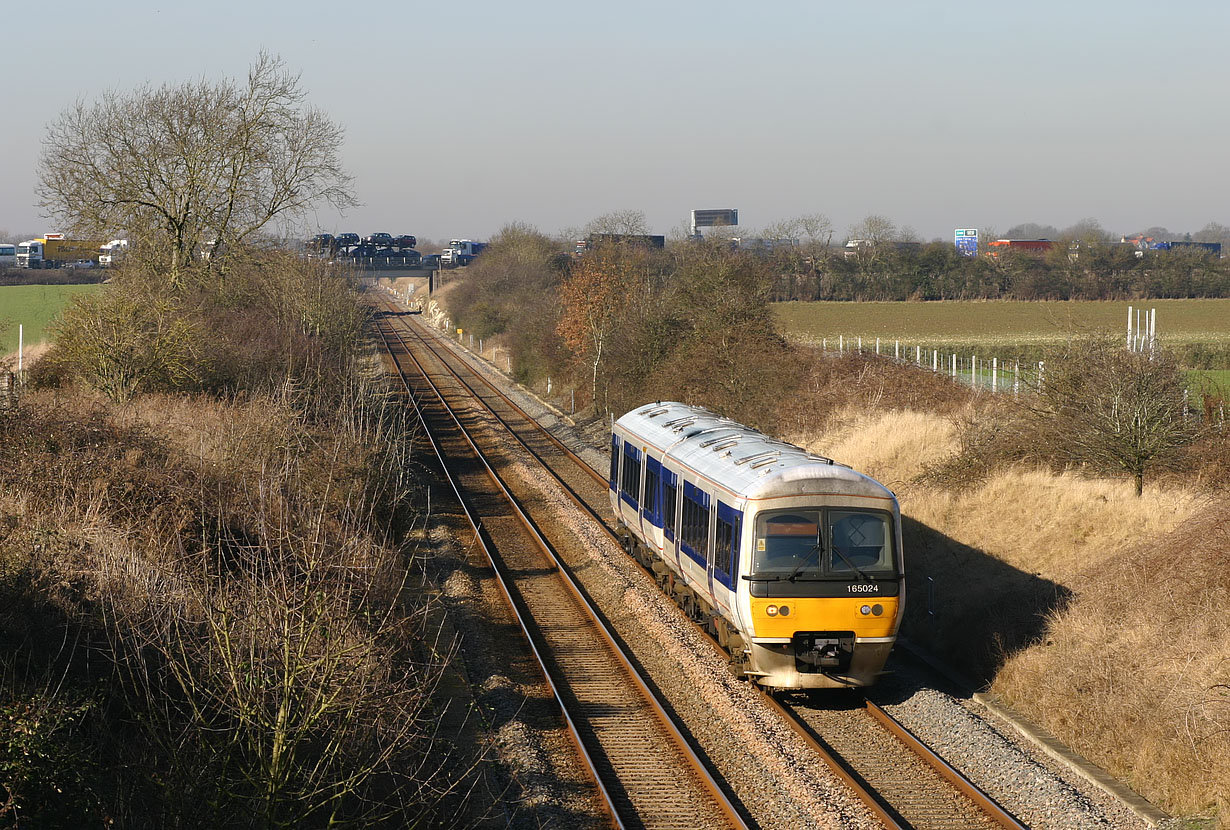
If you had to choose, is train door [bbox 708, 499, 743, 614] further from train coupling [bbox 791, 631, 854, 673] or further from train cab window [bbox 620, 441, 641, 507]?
train cab window [bbox 620, 441, 641, 507]

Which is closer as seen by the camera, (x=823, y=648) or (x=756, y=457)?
(x=823, y=648)

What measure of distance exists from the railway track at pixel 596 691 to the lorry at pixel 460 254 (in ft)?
321

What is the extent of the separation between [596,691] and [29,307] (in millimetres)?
63132

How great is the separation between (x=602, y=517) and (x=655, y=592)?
5.98 metres

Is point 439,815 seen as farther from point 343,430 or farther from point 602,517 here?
point 602,517

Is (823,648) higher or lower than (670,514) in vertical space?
lower

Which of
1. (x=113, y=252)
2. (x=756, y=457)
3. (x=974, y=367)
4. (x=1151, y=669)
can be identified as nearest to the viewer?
(x=1151, y=669)

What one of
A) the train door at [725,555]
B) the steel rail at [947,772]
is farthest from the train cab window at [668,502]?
the steel rail at [947,772]

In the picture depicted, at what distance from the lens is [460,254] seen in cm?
12575

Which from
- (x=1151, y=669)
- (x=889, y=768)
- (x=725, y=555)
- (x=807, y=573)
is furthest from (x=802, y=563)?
(x=1151, y=669)

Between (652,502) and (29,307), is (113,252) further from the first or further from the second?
(29,307)

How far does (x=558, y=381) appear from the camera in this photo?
47719 mm

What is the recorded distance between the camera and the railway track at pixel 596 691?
33.3 feet

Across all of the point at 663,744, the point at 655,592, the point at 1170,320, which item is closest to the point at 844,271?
the point at 1170,320
